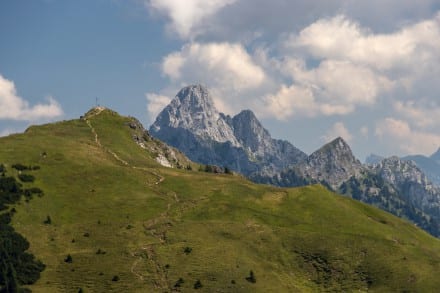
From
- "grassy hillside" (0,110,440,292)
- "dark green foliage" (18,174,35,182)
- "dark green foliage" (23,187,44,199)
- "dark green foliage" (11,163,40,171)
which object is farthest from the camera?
"dark green foliage" (11,163,40,171)

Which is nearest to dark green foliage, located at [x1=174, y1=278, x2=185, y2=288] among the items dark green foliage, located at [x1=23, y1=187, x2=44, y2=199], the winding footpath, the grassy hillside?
the grassy hillside

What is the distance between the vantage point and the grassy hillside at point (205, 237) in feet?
411

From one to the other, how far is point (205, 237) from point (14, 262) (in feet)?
159

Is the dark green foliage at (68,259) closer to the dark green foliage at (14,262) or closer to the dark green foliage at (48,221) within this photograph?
the dark green foliage at (14,262)

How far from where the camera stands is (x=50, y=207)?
159 meters

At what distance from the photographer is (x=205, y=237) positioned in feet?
472

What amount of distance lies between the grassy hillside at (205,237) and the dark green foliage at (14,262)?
256 cm

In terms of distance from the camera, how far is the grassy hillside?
125 metres

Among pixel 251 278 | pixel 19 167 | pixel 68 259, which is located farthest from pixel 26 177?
pixel 251 278

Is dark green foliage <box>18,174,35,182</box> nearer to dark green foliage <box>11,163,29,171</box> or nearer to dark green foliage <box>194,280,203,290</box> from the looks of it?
dark green foliage <box>11,163,29,171</box>

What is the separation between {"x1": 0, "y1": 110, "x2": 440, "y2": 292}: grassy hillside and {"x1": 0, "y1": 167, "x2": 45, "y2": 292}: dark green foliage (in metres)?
2.56

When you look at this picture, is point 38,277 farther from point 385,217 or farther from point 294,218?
point 385,217

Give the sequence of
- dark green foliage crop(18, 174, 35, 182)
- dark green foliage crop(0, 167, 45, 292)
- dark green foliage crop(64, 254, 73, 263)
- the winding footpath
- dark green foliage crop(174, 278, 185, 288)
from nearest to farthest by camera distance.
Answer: dark green foliage crop(0, 167, 45, 292) → dark green foliage crop(174, 278, 185, 288) → the winding footpath → dark green foliage crop(64, 254, 73, 263) → dark green foliage crop(18, 174, 35, 182)

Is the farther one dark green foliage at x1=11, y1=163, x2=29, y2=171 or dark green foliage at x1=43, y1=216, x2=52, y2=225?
dark green foliage at x1=11, y1=163, x2=29, y2=171
